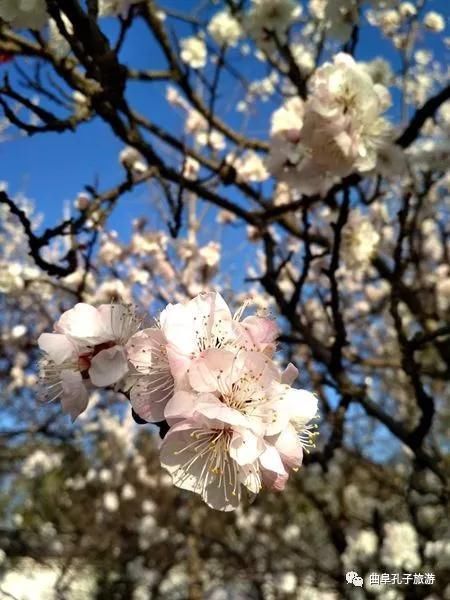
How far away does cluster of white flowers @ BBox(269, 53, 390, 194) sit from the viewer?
169 centimetres

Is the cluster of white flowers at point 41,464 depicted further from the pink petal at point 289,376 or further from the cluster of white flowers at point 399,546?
the pink petal at point 289,376

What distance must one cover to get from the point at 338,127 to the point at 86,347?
1126mm

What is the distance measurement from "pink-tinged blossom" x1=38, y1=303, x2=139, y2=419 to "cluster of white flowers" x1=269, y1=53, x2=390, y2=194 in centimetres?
104

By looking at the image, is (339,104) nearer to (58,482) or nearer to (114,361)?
(114,361)

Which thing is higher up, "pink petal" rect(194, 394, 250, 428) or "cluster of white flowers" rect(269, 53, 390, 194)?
"cluster of white flowers" rect(269, 53, 390, 194)

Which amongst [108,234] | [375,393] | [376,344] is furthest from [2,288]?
[375,393]

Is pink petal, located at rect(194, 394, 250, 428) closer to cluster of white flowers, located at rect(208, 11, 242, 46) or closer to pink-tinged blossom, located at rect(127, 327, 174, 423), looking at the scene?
pink-tinged blossom, located at rect(127, 327, 174, 423)

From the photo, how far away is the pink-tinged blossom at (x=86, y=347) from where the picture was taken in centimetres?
93

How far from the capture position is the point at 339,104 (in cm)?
172

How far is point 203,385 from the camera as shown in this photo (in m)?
0.81

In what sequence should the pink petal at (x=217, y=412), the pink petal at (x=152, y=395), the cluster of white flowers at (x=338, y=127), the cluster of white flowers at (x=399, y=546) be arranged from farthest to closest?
1. the cluster of white flowers at (x=399, y=546)
2. the cluster of white flowers at (x=338, y=127)
3. the pink petal at (x=152, y=395)
4. the pink petal at (x=217, y=412)

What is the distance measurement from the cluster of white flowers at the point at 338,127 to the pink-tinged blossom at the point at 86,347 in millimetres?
1039

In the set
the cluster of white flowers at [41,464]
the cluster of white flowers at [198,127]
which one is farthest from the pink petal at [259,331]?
the cluster of white flowers at [41,464]

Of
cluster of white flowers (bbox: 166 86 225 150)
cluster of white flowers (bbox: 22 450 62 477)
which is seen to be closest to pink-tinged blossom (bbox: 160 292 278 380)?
cluster of white flowers (bbox: 166 86 225 150)
